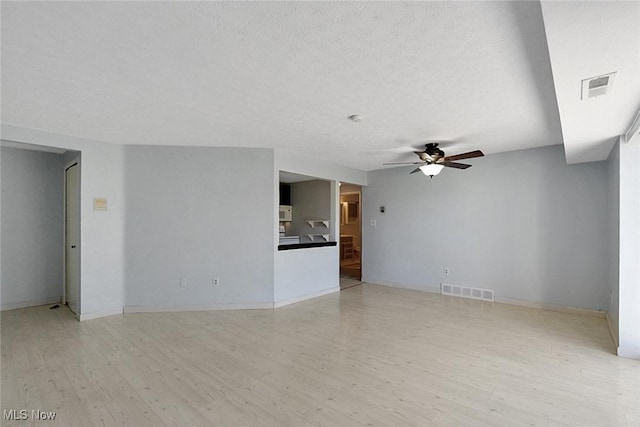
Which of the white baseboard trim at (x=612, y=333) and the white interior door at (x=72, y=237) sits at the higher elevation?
the white interior door at (x=72, y=237)

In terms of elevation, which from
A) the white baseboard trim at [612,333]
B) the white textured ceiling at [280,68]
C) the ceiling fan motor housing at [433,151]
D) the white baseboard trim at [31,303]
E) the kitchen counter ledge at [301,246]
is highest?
the white textured ceiling at [280,68]

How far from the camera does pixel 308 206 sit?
714 cm

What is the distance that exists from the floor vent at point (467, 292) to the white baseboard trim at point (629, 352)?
2.05 meters

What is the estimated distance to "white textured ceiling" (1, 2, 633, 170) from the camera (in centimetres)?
163

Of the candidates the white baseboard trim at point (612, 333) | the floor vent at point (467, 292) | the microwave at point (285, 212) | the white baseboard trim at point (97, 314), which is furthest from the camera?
the microwave at point (285, 212)

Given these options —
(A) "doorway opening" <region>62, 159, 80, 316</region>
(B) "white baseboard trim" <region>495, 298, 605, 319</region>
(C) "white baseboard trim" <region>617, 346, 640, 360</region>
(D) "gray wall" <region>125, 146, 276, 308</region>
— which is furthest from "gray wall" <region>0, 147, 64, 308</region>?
(C) "white baseboard trim" <region>617, 346, 640, 360</region>

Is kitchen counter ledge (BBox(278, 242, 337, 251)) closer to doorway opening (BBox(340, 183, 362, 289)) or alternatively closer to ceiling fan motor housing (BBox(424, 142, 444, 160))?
ceiling fan motor housing (BBox(424, 142, 444, 160))

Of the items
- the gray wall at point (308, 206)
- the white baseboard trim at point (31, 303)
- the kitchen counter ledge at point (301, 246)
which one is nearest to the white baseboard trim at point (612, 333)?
the kitchen counter ledge at point (301, 246)

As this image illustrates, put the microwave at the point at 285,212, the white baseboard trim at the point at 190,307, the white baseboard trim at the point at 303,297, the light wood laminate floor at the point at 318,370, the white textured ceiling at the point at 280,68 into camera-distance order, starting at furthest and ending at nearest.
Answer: the microwave at the point at 285,212 < the white baseboard trim at the point at 303,297 < the white baseboard trim at the point at 190,307 < the light wood laminate floor at the point at 318,370 < the white textured ceiling at the point at 280,68

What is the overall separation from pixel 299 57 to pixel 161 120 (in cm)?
211

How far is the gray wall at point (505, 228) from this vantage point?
4.31 metres

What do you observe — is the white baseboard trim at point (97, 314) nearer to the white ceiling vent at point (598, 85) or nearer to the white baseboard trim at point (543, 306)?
the white baseboard trim at point (543, 306)

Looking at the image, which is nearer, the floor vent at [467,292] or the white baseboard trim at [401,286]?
the floor vent at [467,292]

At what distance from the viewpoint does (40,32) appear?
179cm
